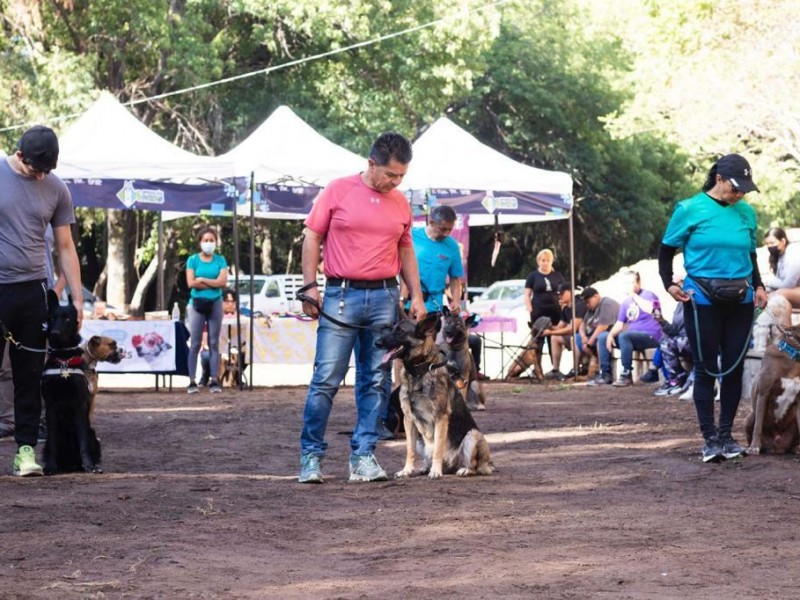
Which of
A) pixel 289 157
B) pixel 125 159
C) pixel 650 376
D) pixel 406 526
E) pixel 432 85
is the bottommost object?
pixel 650 376

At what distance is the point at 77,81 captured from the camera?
3164 centimetres

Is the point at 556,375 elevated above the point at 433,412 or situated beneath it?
situated beneath

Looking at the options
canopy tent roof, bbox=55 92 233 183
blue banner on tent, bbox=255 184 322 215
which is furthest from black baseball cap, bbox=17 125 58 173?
blue banner on tent, bbox=255 184 322 215

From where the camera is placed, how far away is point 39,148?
8.23 metres

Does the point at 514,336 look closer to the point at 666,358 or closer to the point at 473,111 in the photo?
the point at 666,358

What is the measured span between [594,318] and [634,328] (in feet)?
4.45

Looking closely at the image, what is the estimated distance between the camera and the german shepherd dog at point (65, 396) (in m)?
8.72

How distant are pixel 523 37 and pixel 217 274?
3045cm

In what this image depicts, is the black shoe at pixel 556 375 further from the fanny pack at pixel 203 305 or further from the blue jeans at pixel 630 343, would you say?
the fanny pack at pixel 203 305

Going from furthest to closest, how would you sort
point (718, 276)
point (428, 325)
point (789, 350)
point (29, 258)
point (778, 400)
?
point (778, 400) → point (789, 350) → point (718, 276) → point (428, 325) → point (29, 258)

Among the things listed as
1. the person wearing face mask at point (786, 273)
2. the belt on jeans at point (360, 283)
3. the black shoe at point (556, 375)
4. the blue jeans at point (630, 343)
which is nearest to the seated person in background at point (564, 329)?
the black shoe at point (556, 375)

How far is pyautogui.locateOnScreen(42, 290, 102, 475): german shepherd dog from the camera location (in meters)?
8.72

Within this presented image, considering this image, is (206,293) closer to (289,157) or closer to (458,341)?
(289,157)

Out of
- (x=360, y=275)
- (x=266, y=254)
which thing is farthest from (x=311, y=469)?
(x=266, y=254)
